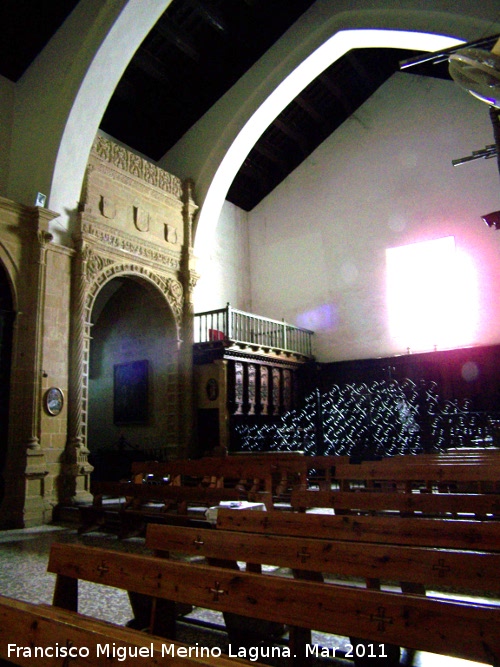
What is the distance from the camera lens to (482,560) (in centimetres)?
184

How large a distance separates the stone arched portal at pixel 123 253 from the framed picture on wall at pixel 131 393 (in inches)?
Answer: 51.7

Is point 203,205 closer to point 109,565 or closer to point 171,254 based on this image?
point 171,254

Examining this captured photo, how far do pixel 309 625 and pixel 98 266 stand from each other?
9.20 m

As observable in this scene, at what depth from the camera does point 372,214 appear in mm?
15695

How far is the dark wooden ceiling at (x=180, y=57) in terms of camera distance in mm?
9789

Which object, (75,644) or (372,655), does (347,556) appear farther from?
(75,644)

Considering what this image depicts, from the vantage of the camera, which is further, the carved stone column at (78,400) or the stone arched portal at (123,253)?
the stone arched portal at (123,253)

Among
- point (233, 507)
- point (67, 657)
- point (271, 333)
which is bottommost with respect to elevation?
point (233, 507)

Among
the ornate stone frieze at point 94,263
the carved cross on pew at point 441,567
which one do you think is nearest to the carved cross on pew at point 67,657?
the carved cross on pew at point 441,567

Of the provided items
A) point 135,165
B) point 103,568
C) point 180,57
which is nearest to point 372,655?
point 103,568

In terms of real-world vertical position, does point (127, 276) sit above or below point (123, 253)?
below

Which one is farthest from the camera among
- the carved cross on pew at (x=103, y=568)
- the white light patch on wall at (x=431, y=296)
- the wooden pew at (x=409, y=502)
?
the white light patch on wall at (x=431, y=296)

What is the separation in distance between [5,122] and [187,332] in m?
5.60

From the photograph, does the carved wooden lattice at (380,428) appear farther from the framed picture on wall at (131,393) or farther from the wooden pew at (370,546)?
the wooden pew at (370,546)
